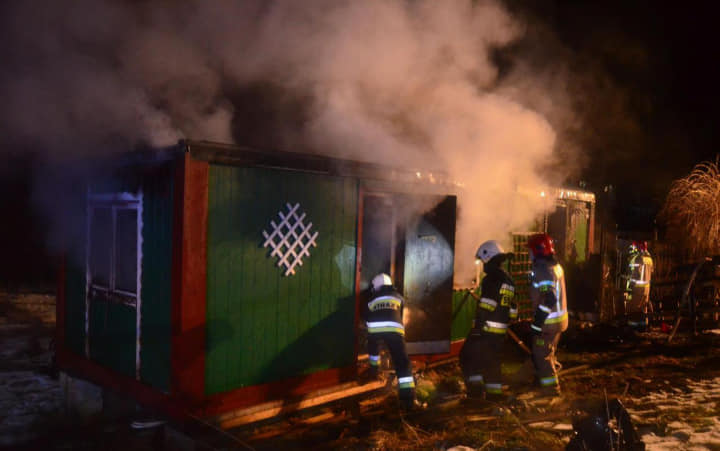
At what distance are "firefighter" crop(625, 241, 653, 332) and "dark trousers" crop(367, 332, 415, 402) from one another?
263 inches

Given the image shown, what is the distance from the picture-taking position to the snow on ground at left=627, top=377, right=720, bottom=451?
5.00m

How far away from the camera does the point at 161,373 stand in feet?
17.5

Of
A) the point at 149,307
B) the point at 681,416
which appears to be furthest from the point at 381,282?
the point at 681,416

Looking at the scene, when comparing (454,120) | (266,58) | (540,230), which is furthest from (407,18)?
(540,230)

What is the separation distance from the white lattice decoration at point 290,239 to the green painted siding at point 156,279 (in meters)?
1.07

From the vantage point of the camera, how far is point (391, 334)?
583 cm

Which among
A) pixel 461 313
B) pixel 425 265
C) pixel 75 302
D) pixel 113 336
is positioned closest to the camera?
pixel 113 336

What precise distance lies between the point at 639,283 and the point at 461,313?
4518 mm

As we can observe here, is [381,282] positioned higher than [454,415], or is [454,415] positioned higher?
[381,282]

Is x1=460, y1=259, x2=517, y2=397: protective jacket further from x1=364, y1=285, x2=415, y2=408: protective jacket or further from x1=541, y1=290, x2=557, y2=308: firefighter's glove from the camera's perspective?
x1=364, y1=285, x2=415, y2=408: protective jacket

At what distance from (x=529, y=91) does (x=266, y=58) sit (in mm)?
5430

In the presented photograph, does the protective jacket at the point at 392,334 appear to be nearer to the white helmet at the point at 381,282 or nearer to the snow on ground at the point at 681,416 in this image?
the white helmet at the point at 381,282

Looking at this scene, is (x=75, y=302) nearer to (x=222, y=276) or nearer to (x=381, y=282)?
(x=222, y=276)

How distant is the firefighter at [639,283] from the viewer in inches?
400
